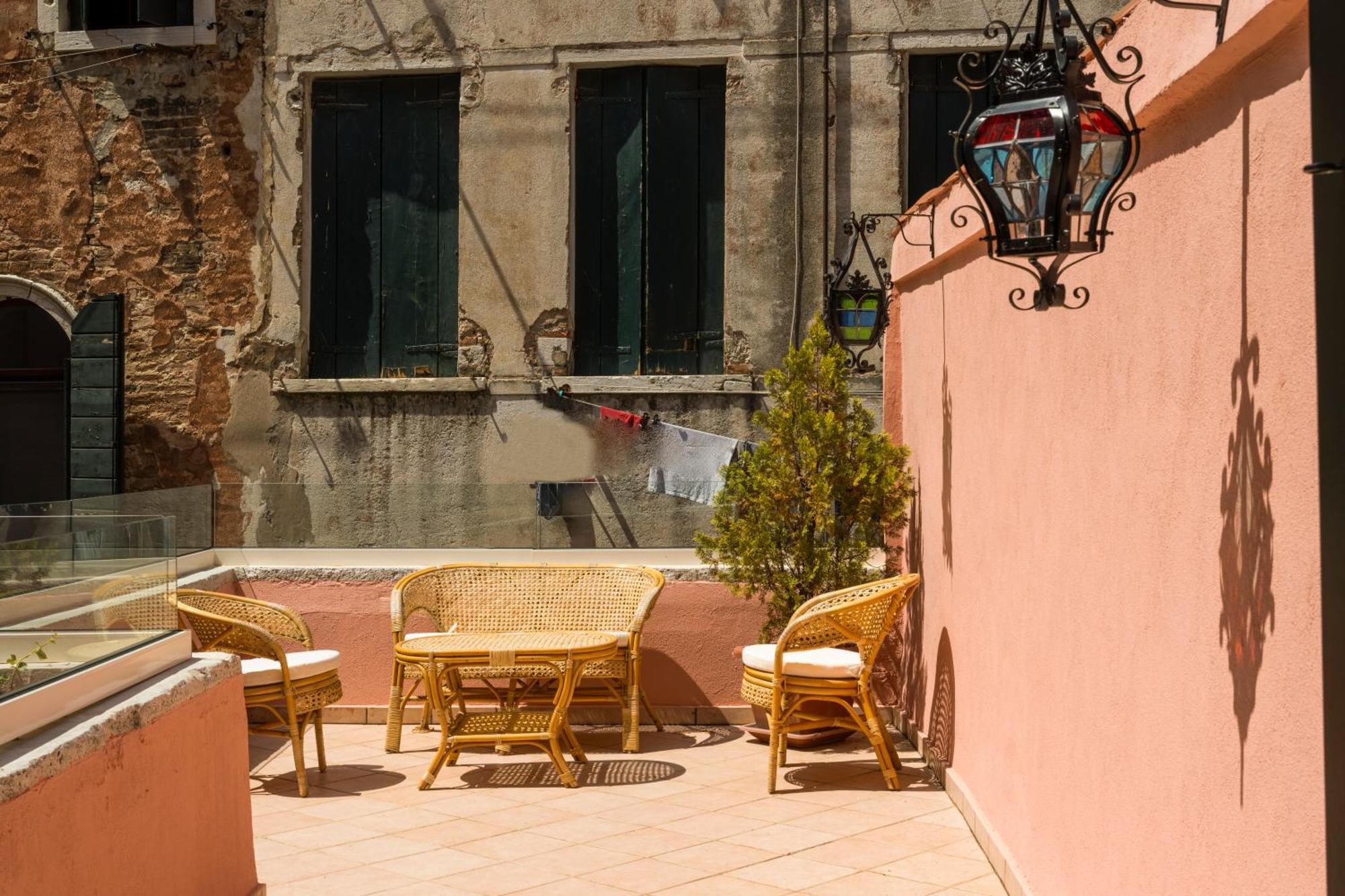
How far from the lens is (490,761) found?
652cm

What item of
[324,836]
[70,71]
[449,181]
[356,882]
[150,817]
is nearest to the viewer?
[150,817]

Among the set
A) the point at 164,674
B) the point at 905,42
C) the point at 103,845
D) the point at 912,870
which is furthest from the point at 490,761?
the point at 905,42

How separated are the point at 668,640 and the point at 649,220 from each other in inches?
168

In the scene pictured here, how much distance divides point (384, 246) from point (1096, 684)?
8371mm

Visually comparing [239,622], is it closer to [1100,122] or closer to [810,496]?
[810,496]

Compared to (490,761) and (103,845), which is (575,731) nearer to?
(490,761)

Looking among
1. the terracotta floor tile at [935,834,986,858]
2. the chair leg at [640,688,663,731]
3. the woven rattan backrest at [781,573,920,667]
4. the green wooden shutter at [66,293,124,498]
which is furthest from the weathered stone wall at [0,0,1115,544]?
the terracotta floor tile at [935,834,986,858]

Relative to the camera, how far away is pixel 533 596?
7.16 m

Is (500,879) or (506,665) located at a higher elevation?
(506,665)

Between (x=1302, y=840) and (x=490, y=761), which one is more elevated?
(x=1302, y=840)

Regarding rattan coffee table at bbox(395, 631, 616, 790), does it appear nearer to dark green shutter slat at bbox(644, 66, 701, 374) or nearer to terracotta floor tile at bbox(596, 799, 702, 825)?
terracotta floor tile at bbox(596, 799, 702, 825)

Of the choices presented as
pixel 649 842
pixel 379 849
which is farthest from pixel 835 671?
pixel 379 849

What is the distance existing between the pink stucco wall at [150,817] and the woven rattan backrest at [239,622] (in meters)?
2.22

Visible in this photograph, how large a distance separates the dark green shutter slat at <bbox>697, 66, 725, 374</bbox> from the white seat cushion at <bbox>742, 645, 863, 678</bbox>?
15.2 ft
